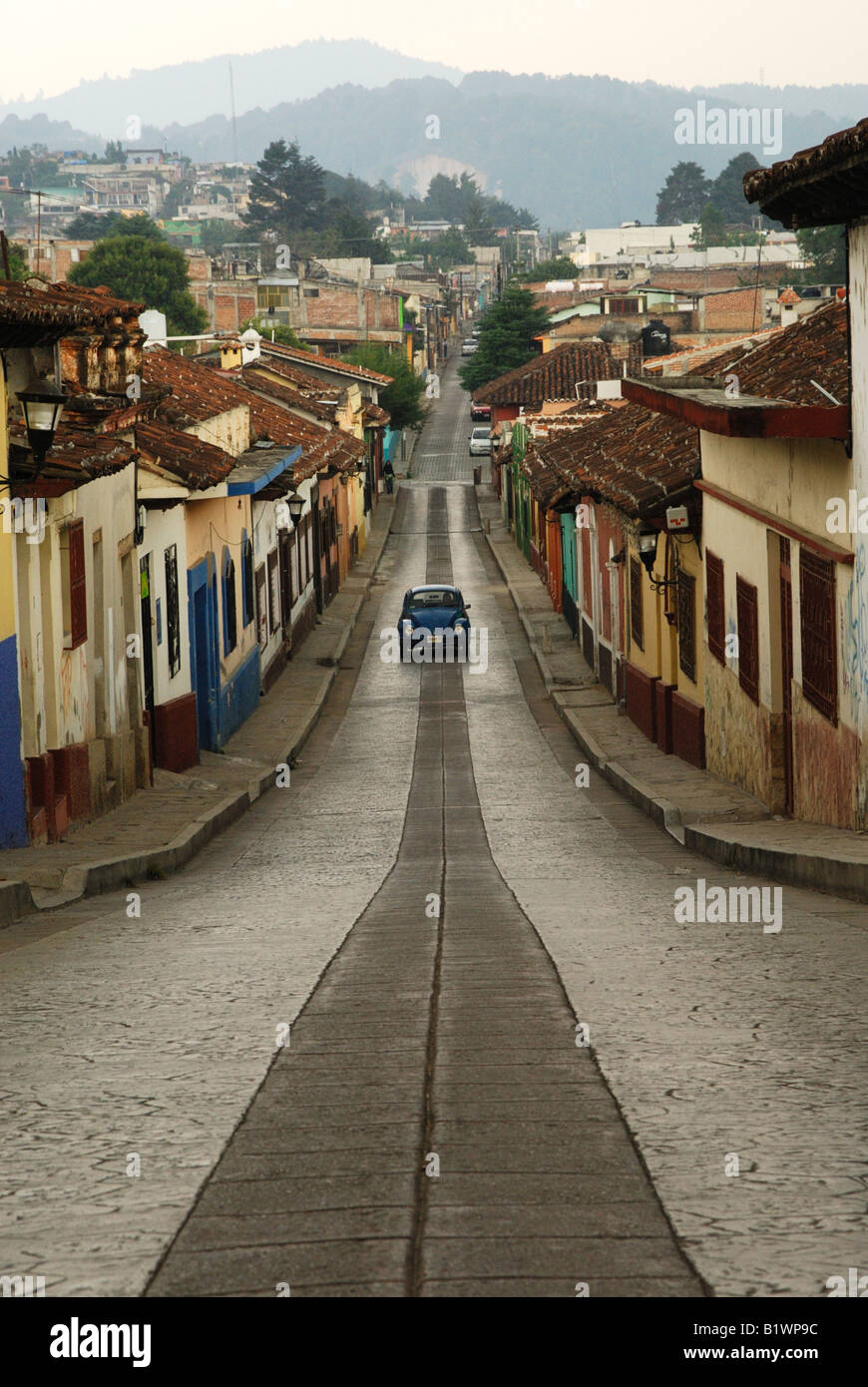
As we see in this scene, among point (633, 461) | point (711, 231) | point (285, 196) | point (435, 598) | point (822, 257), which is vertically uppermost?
point (285, 196)

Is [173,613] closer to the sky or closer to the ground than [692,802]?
closer to the sky

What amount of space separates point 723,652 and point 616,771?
3.10m

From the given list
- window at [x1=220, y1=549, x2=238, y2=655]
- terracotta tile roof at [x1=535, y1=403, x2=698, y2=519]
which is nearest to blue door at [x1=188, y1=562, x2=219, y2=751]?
window at [x1=220, y1=549, x2=238, y2=655]

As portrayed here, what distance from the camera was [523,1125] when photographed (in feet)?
17.5

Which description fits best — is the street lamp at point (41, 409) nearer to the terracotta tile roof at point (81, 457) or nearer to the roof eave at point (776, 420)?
the terracotta tile roof at point (81, 457)

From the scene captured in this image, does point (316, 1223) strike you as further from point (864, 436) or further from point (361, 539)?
point (361, 539)

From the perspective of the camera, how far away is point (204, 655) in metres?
23.4

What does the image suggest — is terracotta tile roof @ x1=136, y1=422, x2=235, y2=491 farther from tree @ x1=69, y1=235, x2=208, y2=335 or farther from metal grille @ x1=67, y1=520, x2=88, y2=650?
tree @ x1=69, y1=235, x2=208, y2=335

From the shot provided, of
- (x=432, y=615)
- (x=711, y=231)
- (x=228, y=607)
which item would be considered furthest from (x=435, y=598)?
(x=711, y=231)

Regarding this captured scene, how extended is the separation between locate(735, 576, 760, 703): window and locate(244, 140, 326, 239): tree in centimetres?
15551

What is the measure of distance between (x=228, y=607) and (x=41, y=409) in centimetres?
1385

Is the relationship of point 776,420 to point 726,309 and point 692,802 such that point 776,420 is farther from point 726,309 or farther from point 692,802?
point 726,309

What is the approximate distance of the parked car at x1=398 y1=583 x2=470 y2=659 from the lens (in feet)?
121
